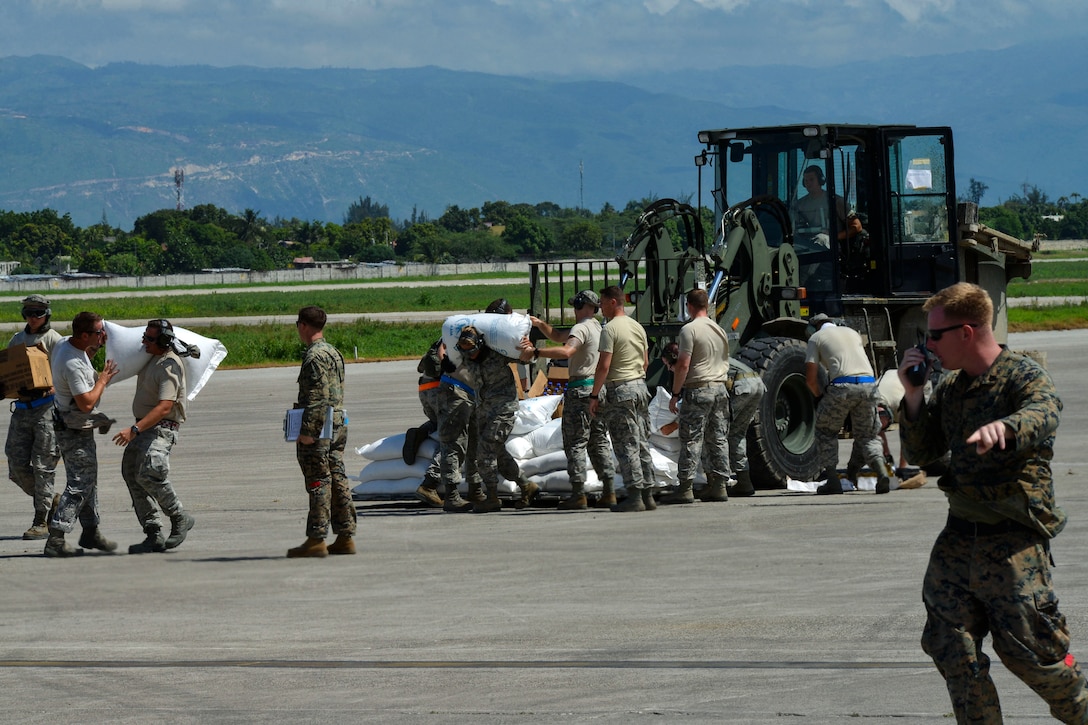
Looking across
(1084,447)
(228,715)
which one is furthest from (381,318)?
(228,715)

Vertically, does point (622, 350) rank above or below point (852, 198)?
below

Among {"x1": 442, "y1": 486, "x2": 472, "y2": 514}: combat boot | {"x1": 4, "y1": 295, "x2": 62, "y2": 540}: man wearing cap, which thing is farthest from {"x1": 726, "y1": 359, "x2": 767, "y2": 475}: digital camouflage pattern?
{"x1": 4, "y1": 295, "x2": 62, "y2": 540}: man wearing cap

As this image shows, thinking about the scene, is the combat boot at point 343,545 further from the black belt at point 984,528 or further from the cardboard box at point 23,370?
the black belt at point 984,528

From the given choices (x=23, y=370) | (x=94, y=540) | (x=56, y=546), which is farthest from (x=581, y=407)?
(x=23, y=370)

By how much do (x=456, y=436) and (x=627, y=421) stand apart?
1.52m

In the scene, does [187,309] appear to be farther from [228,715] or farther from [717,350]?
[228,715]

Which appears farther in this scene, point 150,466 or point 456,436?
point 456,436

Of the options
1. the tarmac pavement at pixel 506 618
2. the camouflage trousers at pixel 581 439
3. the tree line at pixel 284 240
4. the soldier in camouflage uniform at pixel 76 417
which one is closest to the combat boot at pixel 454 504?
the tarmac pavement at pixel 506 618

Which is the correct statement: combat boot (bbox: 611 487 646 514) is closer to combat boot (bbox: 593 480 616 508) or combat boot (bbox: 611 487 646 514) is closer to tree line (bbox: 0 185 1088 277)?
combat boot (bbox: 593 480 616 508)

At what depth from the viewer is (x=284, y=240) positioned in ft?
593

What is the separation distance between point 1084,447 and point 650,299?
5.29 m

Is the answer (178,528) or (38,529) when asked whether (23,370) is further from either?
(178,528)

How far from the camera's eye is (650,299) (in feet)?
50.2

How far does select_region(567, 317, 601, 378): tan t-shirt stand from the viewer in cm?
1255
